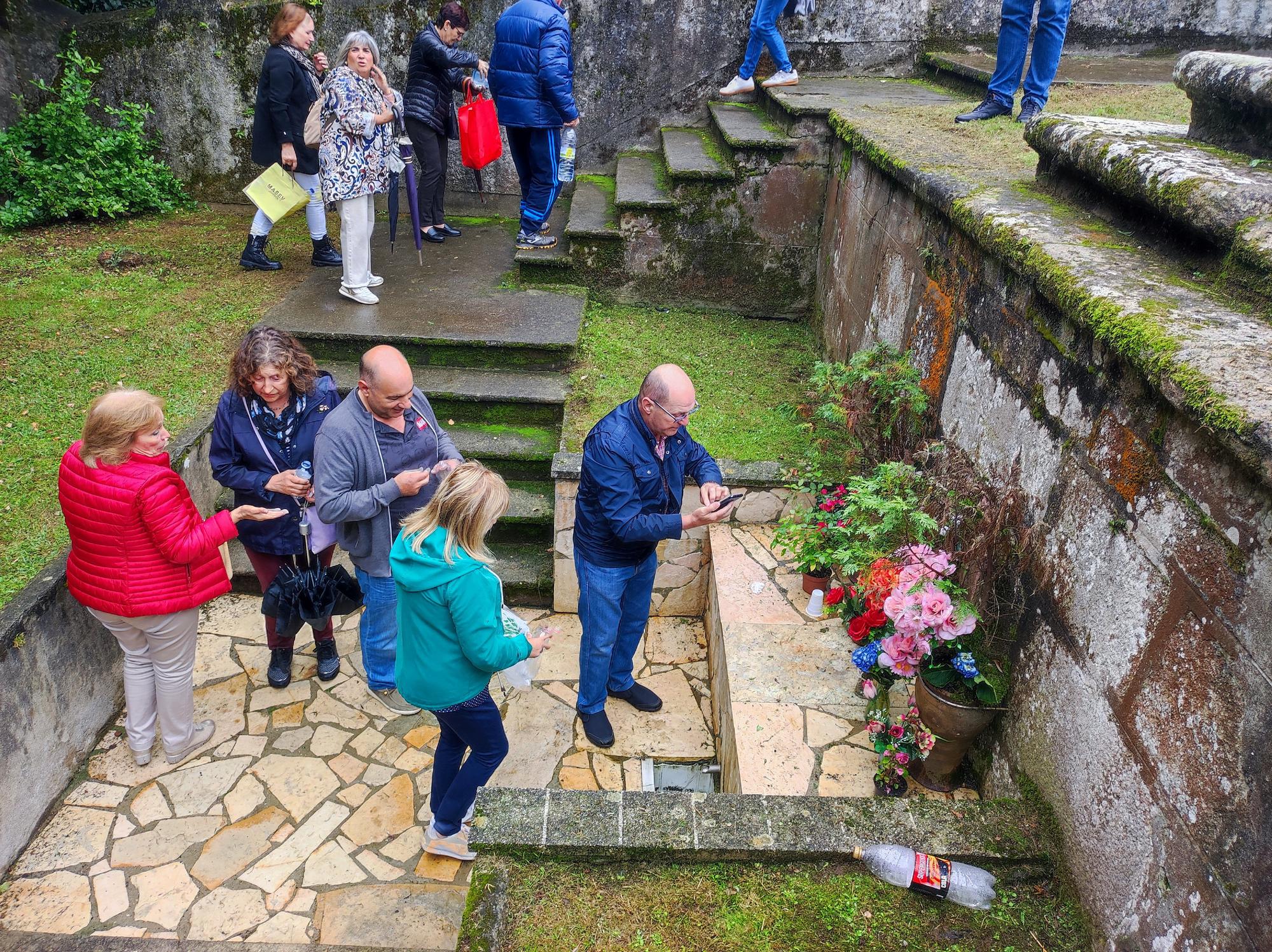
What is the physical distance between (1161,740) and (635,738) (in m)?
2.71

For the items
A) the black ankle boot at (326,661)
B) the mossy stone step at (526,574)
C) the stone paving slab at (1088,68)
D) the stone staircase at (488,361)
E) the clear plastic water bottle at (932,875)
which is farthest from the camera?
the stone paving slab at (1088,68)

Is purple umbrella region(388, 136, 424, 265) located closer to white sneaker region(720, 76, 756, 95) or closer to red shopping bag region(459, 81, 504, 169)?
red shopping bag region(459, 81, 504, 169)

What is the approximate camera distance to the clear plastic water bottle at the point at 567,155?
23.5 feet

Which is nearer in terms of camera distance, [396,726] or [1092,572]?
[1092,572]

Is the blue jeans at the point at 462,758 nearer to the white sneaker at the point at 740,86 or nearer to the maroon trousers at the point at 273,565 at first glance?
the maroon trousers at the point at 273,565

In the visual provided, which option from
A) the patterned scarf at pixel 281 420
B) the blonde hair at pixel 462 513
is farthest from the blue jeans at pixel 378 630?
the blonde hair at pixel 462 513

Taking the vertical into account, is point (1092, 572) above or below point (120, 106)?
below

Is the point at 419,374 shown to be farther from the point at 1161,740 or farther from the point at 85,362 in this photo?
the point at 1161,740

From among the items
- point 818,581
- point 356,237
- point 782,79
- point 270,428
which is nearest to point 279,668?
point 270,428

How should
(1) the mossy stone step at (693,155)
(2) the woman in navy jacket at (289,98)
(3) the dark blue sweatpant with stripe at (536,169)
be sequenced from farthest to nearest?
(1) the mossy stone step at (693,155) → (3) the dark blue sweatpant with stripe at (536,169) → (2) the woman in navy jacket at (289,98)

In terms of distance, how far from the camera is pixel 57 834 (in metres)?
3.96

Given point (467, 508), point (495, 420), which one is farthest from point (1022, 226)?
point (495, 420)

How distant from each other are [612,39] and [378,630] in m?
6.22

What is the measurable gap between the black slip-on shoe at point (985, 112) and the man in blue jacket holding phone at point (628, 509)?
3565mm
